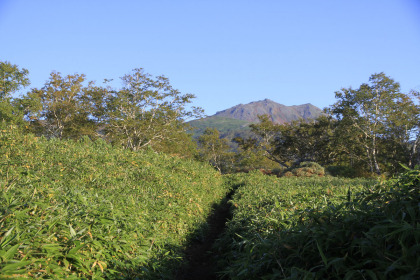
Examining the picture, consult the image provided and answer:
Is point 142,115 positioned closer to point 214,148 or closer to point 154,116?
point 154,116

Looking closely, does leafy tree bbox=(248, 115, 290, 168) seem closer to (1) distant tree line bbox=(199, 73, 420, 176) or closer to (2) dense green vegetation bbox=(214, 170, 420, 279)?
(1) distant tree line bbox=(199, 73, 420, 176)

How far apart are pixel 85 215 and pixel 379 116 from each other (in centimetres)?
2649

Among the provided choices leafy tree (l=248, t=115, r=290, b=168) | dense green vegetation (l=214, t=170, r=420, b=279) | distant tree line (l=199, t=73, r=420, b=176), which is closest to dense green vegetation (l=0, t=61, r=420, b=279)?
dense green vegetation (l=214, t=170, r=420, b=279)

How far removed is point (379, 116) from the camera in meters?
24.0

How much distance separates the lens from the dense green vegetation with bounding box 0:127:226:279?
261 cm

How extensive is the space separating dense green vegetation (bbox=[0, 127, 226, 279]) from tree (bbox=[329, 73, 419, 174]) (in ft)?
70.6

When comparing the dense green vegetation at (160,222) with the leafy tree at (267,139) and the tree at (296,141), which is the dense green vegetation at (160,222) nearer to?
the tree at (296,141)

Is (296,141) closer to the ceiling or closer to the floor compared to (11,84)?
closer to the floor

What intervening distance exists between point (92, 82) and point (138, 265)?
28160 mm

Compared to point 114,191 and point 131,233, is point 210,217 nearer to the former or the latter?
point 114,191

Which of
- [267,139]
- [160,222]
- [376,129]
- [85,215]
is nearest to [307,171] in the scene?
[376,129]

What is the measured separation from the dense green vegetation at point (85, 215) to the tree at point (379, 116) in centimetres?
2151

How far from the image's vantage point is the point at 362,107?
24.4 m

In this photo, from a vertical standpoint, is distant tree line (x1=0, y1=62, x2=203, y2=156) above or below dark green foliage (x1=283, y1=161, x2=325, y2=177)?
above
